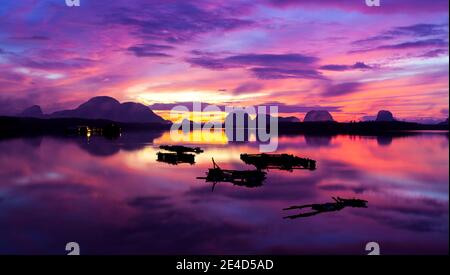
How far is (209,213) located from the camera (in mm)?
23484

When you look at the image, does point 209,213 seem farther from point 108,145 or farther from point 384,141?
point 384,141

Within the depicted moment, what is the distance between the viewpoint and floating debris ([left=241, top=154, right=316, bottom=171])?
4606 centimetres

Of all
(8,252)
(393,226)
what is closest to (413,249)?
(393,226)

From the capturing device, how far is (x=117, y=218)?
22.1 metres

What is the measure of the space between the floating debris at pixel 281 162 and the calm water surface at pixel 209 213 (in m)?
4.56

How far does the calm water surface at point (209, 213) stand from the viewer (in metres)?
17.9

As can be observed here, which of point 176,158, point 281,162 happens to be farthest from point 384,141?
point 176,158

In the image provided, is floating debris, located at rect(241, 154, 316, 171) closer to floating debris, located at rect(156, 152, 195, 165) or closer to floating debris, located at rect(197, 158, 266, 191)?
floating debris, located at rect(156, 152, 195, 165)

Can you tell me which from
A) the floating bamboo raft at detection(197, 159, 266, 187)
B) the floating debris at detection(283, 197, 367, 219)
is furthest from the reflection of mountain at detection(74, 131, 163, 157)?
the floating debris at detection(283, 197, 367, 219)

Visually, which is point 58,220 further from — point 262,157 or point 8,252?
point 262,157

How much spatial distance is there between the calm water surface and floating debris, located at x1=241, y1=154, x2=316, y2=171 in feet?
14.9

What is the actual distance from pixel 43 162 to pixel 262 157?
95.5 ft

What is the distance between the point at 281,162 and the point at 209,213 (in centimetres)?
2533
